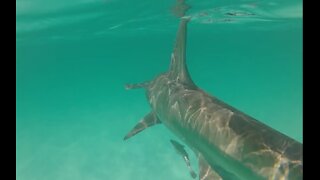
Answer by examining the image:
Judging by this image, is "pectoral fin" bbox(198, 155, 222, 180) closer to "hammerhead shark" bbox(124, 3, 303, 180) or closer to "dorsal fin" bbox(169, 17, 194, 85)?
"hammerhead shark" bbox(124, 3, 303, 180)

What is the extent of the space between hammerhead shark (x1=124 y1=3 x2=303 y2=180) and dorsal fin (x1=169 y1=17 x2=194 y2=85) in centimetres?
2

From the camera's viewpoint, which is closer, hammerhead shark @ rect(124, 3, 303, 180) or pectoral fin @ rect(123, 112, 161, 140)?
hammerhead shark @ rect(124, 3, 303, 180)

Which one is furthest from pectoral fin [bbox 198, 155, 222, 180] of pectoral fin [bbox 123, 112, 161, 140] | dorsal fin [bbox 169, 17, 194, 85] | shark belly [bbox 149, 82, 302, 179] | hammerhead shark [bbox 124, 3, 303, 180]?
pectoral fin [bbox 123, 112, 161, 140]

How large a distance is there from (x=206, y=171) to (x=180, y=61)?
3.25 metres

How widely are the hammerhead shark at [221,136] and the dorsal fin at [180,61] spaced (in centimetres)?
2

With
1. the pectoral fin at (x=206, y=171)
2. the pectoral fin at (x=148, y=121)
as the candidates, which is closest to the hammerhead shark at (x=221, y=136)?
the pectoral fin at (x=206, y=171)

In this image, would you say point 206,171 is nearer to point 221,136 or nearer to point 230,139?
point 221,136

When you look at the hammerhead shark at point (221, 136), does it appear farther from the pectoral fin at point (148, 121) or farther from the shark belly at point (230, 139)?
the pectoral fin at point (148, 121)

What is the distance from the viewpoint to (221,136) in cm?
547

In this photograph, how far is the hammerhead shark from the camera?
4512mm

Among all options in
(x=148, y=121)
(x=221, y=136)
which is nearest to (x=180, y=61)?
(x=148, y=121)

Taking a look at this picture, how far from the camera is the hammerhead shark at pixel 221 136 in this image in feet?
14.8

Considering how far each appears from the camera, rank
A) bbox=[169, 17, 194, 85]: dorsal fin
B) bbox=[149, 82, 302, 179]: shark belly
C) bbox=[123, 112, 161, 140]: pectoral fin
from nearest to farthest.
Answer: bbox=[149, 82, 302, 179]: shark belly → bbox=[169, 17, 194, 85]: dorsal fin → bbox=[123, 112, 161, 140]: pectoral fin
